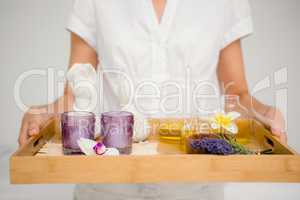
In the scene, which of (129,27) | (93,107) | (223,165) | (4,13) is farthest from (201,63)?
(4,13)

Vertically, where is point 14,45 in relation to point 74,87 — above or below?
above

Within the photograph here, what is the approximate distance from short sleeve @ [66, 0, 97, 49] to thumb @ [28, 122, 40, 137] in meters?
0.31

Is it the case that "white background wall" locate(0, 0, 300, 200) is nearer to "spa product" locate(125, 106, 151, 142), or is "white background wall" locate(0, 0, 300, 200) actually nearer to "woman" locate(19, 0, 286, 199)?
"woman" locate(19, 0, 286, 199)

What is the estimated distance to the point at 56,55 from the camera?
1106 mm

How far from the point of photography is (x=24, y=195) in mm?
1142

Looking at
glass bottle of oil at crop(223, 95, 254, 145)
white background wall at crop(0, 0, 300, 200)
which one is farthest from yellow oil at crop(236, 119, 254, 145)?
white background wall at crop(0, 0, 300, 200)

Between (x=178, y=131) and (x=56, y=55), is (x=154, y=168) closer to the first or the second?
(x=178, y=131)

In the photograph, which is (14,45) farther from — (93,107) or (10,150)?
(93,107)

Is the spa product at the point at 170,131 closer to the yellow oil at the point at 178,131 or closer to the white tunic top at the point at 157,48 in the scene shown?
the yellow oil at the point at 178,131

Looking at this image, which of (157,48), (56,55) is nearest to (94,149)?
(157,48)

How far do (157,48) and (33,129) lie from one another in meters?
0.38

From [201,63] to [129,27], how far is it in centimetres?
18

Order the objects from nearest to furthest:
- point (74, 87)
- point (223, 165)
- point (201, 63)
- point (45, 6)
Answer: point (223, 165) < point (74, 87) < point (201, 63) < point (45, 6)

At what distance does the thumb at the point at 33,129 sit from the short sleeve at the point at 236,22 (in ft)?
1.59
